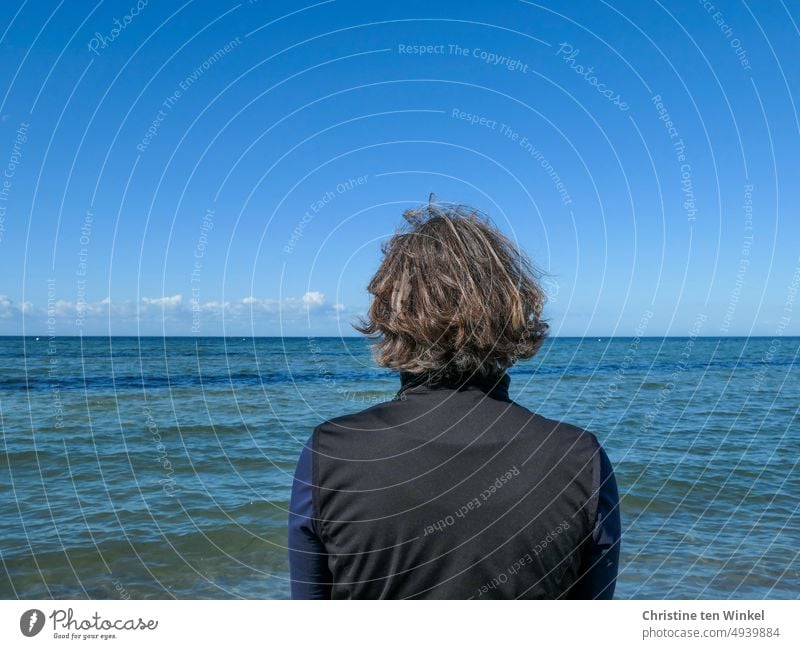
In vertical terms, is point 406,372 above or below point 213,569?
above

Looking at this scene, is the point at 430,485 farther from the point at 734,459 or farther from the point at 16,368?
the point at 16,368

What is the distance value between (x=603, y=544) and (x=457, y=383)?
2.24 ft

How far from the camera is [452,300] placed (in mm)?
2219

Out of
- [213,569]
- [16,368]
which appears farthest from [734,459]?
[16,368]

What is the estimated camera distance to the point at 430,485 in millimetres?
1896

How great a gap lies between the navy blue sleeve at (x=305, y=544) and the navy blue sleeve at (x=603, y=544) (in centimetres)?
82

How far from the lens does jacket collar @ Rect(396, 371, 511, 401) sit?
6.93 ft

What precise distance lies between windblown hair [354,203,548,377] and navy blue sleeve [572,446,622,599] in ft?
1.54

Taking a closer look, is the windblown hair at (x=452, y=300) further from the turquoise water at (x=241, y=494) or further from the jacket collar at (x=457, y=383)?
the turquoise water at (x=241, y=494)

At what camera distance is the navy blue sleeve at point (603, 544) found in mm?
2025

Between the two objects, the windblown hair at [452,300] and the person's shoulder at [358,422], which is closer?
the person's shoulder at [358,422]

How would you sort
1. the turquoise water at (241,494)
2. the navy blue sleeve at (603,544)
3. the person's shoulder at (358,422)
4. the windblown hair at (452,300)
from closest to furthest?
the person's shoulder at (358,422) → the navy blue sleeve at (603,544) → the windblown hair at (452,300) → the turquoise water at (241,494)

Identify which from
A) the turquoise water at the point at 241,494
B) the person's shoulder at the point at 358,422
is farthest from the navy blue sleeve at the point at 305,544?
the turquoise water at the point at 241,494
